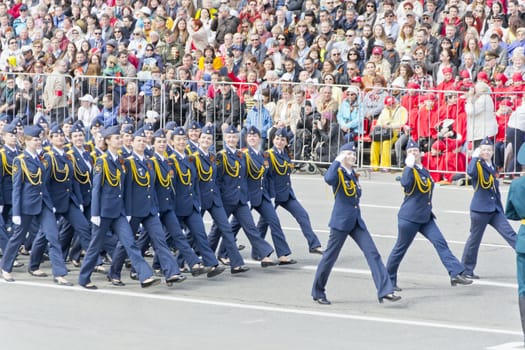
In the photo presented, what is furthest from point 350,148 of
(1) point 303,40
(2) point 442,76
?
(1) point 303,40

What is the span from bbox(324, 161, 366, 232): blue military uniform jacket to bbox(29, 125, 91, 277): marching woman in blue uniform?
3087mm

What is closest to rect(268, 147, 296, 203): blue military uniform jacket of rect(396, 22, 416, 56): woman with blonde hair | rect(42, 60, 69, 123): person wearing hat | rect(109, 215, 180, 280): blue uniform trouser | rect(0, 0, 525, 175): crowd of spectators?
rect(109, 215, 180, 280): blue uniform trouser

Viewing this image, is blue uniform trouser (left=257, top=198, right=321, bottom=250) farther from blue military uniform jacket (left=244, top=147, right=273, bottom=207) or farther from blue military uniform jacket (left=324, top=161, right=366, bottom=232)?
blue military uniform jacket (left=324, top=161, right=366, bottom=232)

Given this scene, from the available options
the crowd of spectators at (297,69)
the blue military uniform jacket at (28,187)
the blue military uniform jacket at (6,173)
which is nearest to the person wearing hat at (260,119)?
the crowd of spectators at (297,69)

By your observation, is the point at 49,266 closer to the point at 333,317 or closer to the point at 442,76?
the point at 333,317

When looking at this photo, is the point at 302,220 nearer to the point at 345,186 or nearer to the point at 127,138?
the point at 127,138

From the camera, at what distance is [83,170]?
1616 centimetres

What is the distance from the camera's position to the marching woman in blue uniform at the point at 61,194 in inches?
616

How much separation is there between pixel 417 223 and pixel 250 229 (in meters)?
2.24

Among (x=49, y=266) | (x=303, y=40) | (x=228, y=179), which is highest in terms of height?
(x=303, y=40)

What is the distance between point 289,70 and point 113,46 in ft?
13.3

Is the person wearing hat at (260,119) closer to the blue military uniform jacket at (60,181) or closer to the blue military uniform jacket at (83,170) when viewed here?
the blue military uniform jacket at (83,170)

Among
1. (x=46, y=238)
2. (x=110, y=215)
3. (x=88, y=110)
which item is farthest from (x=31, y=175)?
(x=88, y=110)

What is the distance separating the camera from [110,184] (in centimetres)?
1480
